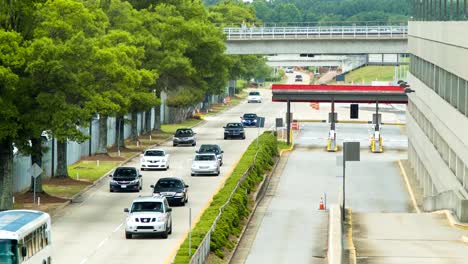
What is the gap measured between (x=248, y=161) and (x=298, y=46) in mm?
56053

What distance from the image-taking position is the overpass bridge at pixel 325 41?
13562 cm

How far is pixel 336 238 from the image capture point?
45.8 metres

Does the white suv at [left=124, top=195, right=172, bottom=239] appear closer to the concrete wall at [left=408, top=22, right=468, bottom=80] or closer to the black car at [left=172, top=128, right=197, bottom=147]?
the concrete wall at [left=408, top=22, right=468, bottom=80]

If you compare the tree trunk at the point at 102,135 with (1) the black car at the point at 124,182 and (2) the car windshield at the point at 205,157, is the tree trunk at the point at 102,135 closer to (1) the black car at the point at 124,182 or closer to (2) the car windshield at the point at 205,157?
(2) the car windshield at the point at 205,157

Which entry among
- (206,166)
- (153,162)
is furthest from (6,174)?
(153,162)

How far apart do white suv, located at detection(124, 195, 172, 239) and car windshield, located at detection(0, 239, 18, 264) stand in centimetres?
1602

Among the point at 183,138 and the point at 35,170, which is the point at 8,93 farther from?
the point at 183,138

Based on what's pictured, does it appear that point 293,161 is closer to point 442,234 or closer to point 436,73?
point 436,73

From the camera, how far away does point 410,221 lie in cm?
5416

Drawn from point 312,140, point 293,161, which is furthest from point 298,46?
point 293,161

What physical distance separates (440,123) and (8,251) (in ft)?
115

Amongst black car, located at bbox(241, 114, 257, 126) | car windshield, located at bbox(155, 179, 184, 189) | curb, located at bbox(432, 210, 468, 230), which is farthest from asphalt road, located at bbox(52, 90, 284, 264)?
black car, located at bbox(241, 114, 257, 126)

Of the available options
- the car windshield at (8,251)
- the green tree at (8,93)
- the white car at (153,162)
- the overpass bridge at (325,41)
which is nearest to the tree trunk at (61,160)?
the white car at (153,162)

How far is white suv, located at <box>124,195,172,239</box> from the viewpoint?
178 ft
